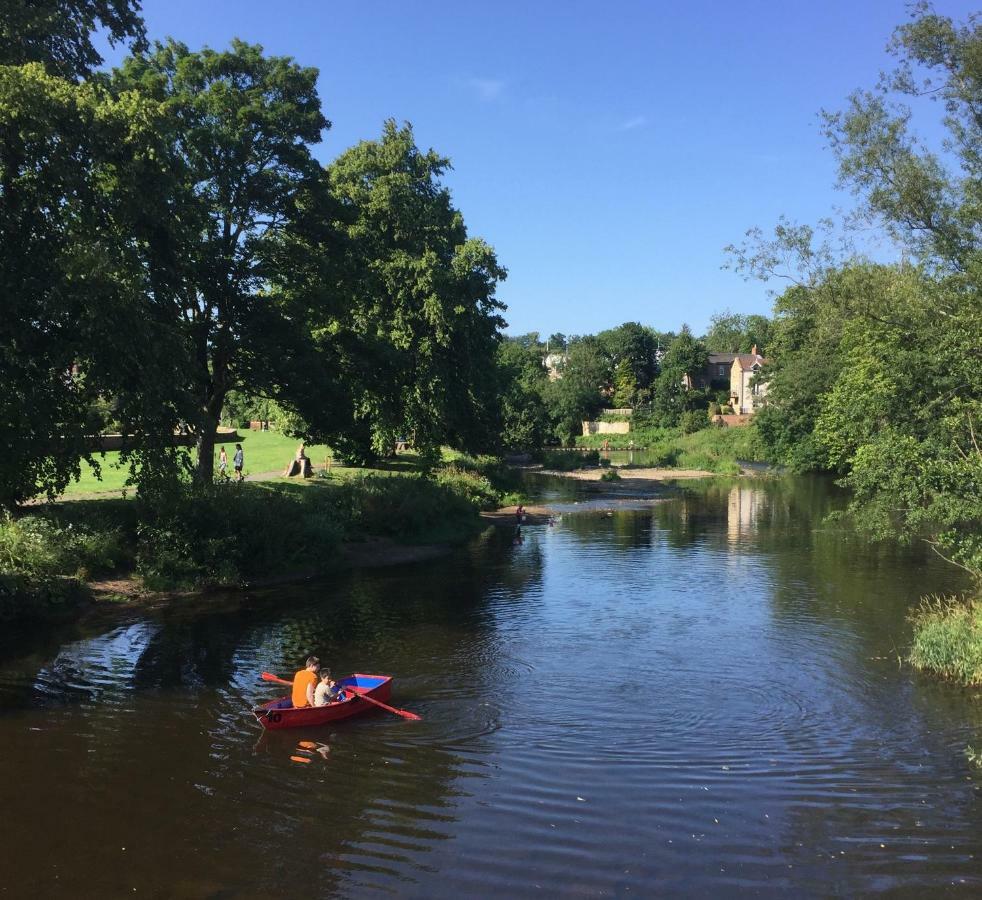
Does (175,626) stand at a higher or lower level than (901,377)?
lower

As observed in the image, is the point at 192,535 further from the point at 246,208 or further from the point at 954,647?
the point at 954,647

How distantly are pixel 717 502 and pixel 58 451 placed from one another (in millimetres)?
43303

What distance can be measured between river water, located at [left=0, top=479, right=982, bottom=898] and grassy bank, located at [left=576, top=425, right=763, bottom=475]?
2180 inches

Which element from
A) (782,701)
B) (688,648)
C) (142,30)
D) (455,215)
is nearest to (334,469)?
(455,215)

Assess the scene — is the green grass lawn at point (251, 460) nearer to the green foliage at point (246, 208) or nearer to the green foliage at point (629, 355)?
the green foliage at point (246, 208)

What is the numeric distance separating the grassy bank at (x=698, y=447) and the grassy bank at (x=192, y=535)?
49520 millimetres

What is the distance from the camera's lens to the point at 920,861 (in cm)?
996

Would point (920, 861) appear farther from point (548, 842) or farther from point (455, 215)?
point (455, 215)

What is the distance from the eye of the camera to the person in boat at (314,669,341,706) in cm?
1468

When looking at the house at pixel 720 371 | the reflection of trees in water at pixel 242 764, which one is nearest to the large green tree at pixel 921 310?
the reflection of trees in water at pixel 242 764

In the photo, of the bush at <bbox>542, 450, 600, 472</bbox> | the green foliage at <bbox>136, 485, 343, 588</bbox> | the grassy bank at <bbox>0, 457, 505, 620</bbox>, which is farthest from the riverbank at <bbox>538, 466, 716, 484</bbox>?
the green foliage at <bbox>136, 485, 343, 588</bbox>

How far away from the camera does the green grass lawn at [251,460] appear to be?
1249 inches

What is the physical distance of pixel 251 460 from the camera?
150ft

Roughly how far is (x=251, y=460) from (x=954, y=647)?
3700 centimetres
